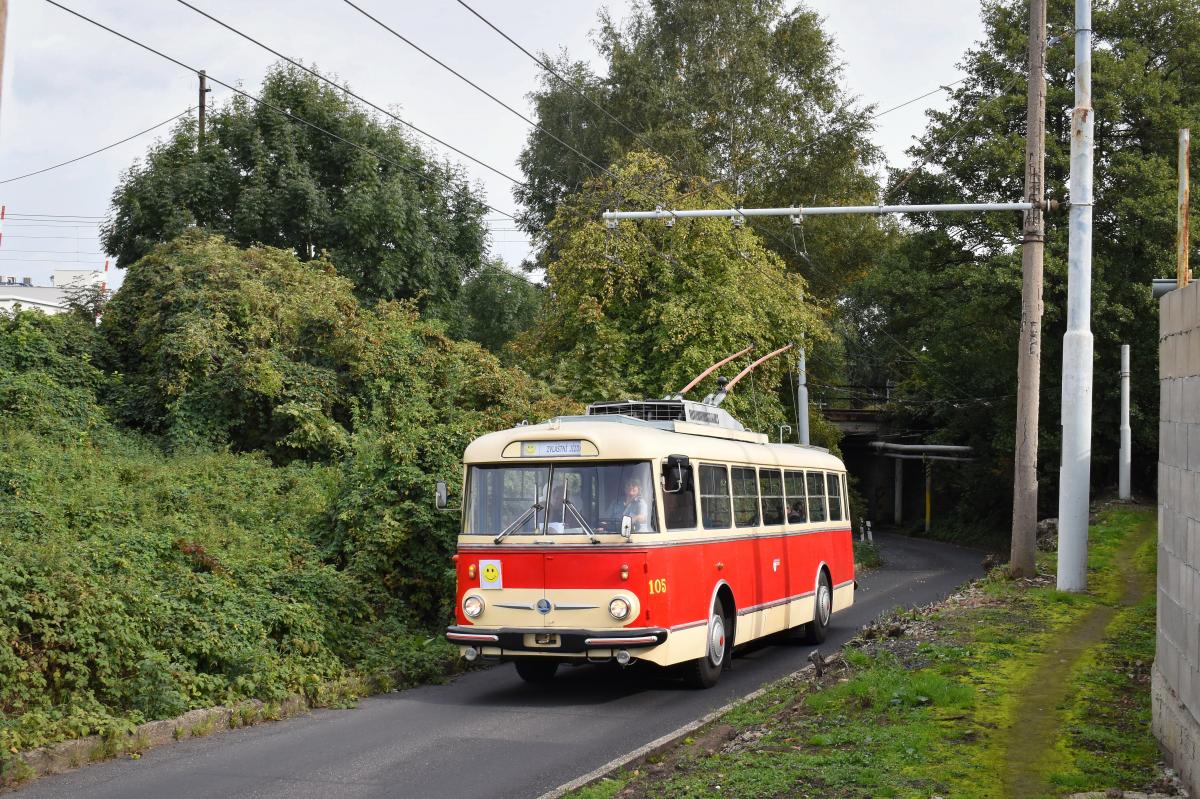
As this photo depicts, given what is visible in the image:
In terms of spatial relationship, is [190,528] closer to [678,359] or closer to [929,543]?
[678,359]

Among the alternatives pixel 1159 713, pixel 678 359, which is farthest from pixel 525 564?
pixel 678 359

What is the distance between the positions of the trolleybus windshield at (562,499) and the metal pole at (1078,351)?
8.69m

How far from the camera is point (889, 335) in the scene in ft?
181

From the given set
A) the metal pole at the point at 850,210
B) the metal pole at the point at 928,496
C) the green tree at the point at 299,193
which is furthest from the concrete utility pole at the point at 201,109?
the metal pole at the point at 928,496

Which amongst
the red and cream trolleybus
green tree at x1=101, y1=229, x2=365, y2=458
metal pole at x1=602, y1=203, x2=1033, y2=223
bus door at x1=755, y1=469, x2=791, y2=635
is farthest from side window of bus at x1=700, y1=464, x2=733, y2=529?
green tree at x1=101, y1=229, x2=365, y2=458

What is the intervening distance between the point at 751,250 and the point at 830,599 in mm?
14695

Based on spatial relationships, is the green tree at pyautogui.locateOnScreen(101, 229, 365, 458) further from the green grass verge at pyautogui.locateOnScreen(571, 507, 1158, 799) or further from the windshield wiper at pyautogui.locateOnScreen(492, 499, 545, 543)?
the green grass verge at pyautogui.locateOnScreen(571, 507, 1158, 799)

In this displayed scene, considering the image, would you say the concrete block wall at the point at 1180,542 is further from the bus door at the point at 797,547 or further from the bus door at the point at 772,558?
the bus door at the point at 797,547

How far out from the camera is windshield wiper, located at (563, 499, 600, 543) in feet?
41.2

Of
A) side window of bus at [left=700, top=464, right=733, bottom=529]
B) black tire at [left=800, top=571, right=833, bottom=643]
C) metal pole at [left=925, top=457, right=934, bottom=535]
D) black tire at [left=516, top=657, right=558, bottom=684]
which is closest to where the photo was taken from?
side window of bus at [left=700, top=464, right=733, bottom=529]

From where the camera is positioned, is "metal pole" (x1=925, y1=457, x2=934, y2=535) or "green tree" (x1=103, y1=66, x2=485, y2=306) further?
"metal pole" (x1=925, y1=457, x2=934, y2=535)

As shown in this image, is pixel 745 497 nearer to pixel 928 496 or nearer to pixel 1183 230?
pixel 1183 230

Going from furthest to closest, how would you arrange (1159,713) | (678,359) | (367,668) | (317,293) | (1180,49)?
1. (1180,49)
2. (678,359)
3. (317,293)
4. (367,668)
5. (1159,713)

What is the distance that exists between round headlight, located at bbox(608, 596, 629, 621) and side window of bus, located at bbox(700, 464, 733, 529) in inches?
73.2
